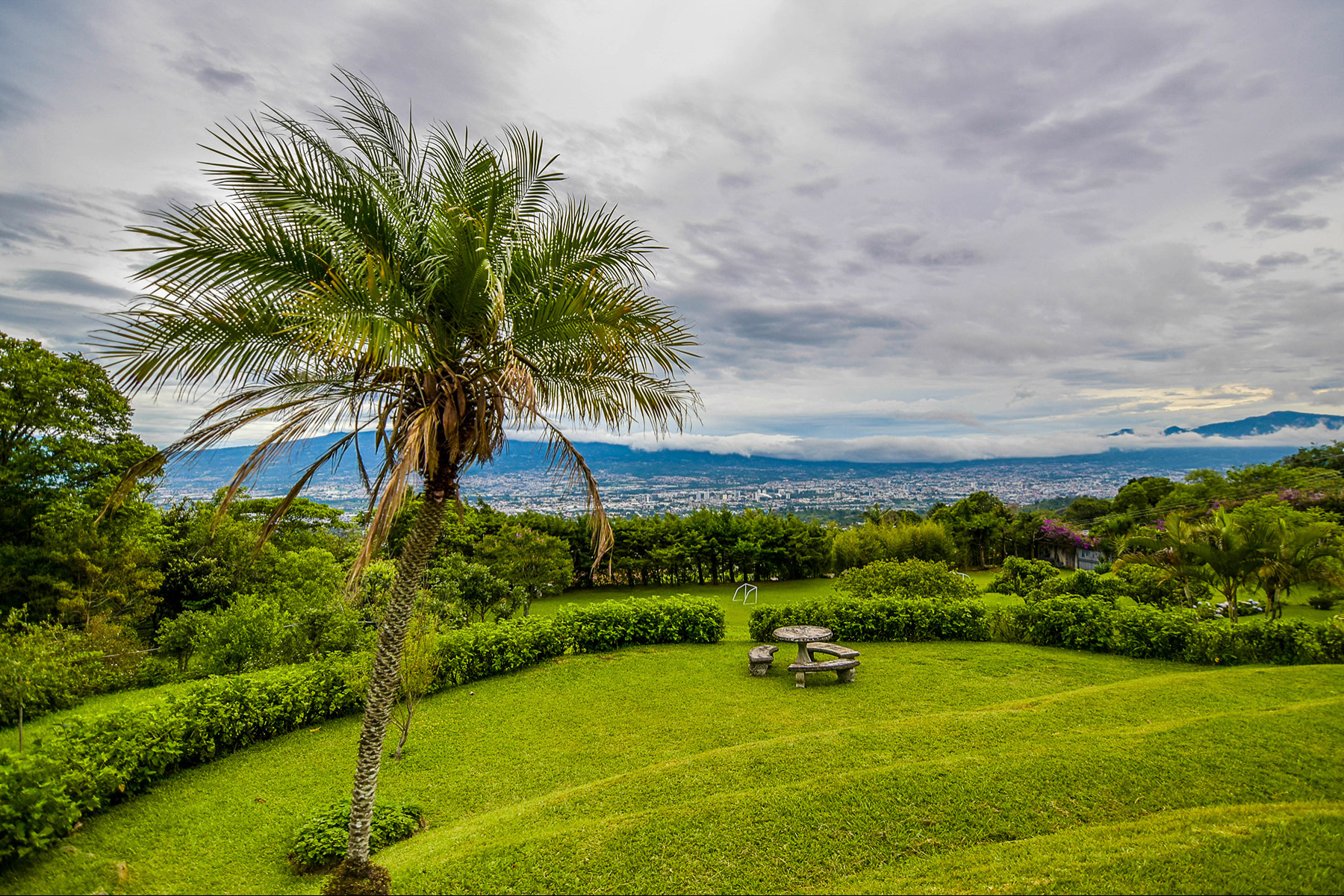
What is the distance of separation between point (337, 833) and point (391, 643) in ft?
6.68

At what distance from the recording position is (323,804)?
5762 millimetres

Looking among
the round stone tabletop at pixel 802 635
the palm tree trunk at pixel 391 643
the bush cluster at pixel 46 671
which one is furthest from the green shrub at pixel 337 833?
the round stone tabletop at pixel 802 635

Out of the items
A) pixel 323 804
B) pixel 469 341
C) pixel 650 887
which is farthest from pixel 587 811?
pixel 469 341

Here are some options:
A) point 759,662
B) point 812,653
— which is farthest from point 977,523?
point 759,662

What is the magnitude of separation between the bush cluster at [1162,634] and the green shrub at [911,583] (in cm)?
134

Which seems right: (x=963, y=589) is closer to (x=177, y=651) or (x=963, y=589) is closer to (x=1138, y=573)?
(x=1138, y=573)

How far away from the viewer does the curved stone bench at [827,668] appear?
30.4 ft

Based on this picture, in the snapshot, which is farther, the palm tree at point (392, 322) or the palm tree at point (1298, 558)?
the palm tree at point (1298, 558)

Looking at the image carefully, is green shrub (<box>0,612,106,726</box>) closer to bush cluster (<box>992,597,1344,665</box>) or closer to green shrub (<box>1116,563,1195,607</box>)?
bush cluster (<box>992,597,1344,665</box>)

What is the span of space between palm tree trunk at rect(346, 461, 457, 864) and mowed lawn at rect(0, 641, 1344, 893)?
72 centimetres

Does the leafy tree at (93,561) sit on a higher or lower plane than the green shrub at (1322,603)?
higher

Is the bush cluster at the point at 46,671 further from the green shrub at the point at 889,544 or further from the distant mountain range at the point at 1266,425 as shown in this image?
the distant mountain range at the point at 1266,425

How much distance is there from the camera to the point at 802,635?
10.2 meters

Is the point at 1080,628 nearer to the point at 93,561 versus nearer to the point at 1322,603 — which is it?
the point at 1322,603
